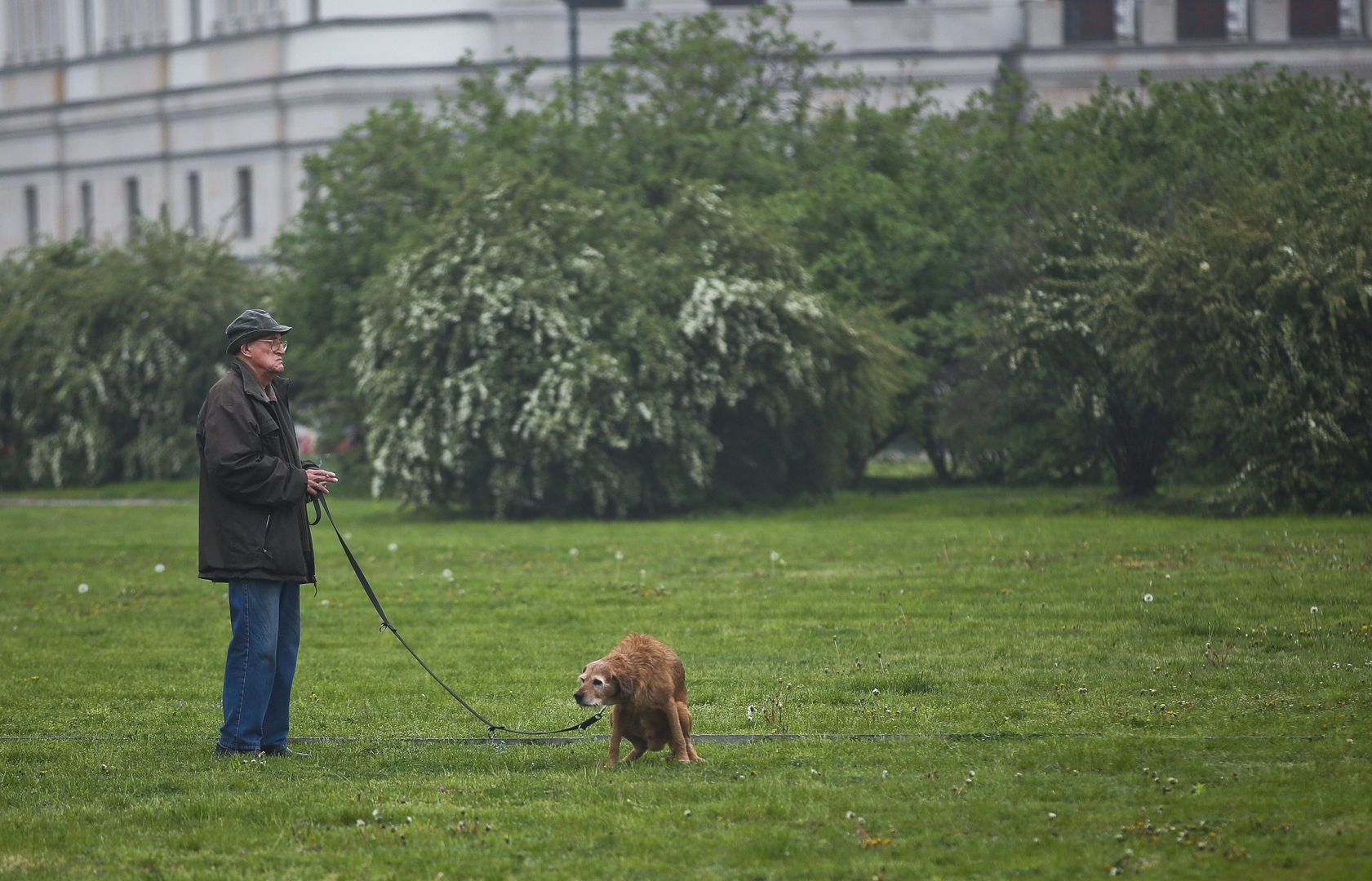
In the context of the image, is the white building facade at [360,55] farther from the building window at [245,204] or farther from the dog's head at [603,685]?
the dog's head at [603,685]

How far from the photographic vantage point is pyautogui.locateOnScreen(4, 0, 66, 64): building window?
72.4m

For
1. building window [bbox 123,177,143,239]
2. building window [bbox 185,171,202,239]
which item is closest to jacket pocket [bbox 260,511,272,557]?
building window [bbox 185,171,202,239]

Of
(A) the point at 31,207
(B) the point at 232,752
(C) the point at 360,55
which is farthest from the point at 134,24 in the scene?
(B) the point at 232,752

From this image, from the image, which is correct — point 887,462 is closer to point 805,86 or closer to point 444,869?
point 805,86

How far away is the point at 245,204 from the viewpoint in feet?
218

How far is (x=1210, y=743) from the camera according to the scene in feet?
30.9

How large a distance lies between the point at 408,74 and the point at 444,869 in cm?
5654

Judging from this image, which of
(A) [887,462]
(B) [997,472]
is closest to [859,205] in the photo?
(B) [997,472]

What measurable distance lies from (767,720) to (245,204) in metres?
59.1

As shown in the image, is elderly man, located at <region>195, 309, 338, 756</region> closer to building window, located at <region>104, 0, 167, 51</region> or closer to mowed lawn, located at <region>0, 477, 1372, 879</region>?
mowed lawn, located at <region>0, 477, 1372, 879</region>

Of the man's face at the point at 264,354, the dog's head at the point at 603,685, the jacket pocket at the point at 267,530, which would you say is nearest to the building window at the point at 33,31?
the man's face at the point at 264,354

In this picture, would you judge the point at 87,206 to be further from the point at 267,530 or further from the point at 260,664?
the point at 260,664

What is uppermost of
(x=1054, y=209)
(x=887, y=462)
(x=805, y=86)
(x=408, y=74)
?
(x=408, y=74)

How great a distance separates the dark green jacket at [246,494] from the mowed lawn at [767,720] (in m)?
1.06
